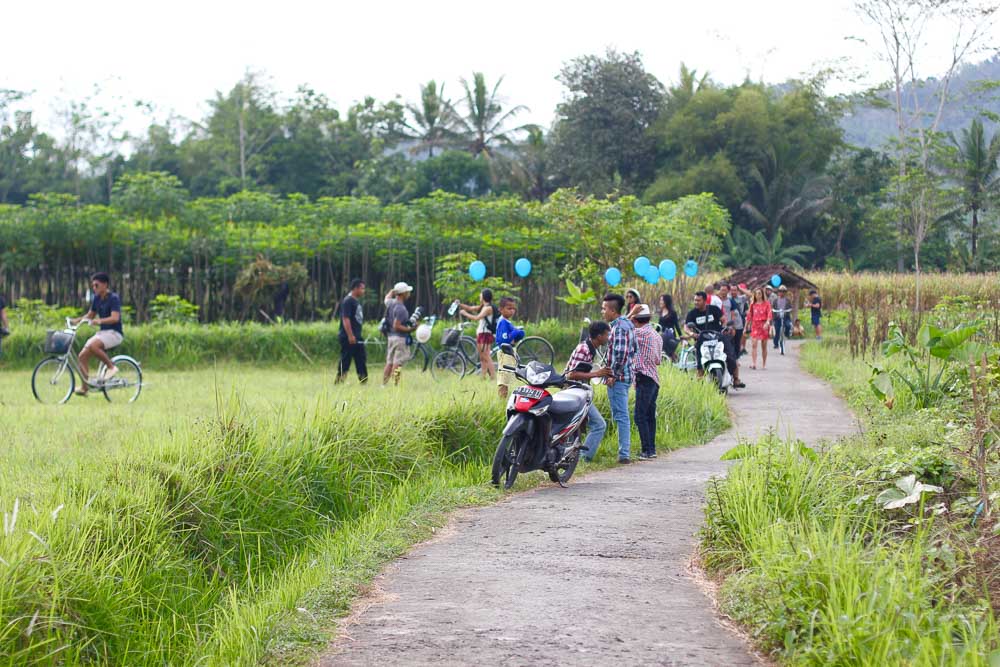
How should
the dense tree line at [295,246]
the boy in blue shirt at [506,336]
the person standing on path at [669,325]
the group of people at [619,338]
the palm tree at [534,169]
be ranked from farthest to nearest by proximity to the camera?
1. the palm tree at [534,169]
2. the dense tree line at [295,246]
3. the person standing on path at [669,325]
4. the boy in blue shirt at [506,336]
5. the group of people at [619,338]

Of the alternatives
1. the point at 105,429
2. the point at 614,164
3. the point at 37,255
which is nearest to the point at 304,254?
the point at 37,255

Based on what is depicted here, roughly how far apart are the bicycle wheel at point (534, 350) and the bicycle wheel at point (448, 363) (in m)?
1.22

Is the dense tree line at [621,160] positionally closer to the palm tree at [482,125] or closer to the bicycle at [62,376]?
the palm tree at [482,125]

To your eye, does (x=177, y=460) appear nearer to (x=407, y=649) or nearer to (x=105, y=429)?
(x=407, y=649)

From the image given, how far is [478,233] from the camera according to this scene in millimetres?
26516

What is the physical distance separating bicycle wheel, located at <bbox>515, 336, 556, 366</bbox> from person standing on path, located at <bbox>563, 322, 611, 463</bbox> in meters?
9.31

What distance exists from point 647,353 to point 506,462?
8.86 feet

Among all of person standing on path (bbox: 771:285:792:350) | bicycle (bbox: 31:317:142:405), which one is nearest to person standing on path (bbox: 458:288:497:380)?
bicycle (bbox: 31:317:142:405)

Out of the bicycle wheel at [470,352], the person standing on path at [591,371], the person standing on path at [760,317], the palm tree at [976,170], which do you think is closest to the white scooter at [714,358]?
the bicycle wheel at [470,352]

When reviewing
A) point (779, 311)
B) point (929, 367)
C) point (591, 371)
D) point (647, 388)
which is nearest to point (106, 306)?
point (647, 388)

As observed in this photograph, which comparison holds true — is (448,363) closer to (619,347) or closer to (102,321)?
(102,321)

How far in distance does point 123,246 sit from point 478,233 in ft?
26.9

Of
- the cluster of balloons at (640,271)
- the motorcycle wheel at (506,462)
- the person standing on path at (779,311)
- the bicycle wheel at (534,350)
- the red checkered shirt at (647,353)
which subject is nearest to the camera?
the motorcycle wheel at (506,462)

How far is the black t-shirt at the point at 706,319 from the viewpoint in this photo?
54.0ft
